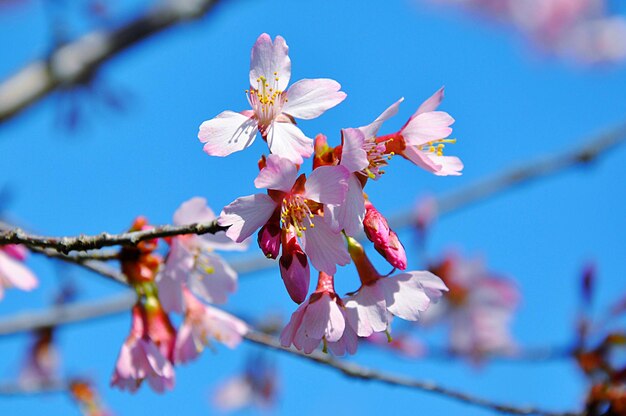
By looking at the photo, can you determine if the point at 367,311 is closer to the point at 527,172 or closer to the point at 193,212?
the point at 193,212

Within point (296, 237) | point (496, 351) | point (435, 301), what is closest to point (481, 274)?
point (496, 351)

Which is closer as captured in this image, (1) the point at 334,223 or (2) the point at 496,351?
(1) the point at 334,223

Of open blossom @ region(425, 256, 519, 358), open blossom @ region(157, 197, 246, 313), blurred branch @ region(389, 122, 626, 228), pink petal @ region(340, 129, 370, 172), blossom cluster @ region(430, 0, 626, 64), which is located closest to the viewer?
pink petal @ region(340, 129, 370, 172)

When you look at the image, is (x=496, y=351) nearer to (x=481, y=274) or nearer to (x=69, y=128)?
(x=481, y=274)

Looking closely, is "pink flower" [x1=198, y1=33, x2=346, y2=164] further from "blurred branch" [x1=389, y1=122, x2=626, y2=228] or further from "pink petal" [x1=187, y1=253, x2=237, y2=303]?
"blurred branch" [x1=389, y1=122, x2=626, y2=228]

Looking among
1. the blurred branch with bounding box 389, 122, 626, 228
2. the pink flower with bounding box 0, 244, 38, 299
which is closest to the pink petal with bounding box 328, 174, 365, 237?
the pink flower with bounding box 0, 244, 38, 299

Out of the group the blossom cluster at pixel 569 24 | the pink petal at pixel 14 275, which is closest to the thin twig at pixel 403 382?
the pink petal at pixel 14 275

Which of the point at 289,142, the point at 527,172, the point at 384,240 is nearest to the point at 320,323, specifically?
the point at 384,240
